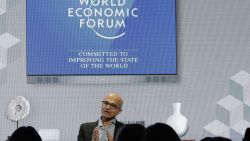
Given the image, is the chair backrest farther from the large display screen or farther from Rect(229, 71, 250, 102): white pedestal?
Rect(229, 71, 250, 102): white pedestal

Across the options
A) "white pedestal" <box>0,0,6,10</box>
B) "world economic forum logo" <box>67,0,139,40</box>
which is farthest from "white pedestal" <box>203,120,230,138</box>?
"white pedestal" <box>0,0,6,10</box>

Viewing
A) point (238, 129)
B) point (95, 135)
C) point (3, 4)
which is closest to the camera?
point (95, 135)

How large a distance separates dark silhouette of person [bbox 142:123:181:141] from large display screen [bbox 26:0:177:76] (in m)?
4.08

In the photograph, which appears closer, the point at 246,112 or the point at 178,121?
the point at 178,121

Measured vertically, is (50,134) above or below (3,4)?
below

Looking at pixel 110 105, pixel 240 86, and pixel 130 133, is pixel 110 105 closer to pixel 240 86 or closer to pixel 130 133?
pixel 240 86

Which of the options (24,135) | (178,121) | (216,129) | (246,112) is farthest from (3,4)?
(24,135)

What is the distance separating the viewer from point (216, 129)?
626 centimetres

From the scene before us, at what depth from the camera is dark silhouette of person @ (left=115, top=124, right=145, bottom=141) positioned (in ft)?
7.21

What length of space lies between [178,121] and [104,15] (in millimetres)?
1381

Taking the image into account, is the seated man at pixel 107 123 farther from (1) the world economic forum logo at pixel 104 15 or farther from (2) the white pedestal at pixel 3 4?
(2) the white pedestal at pixel 3 4

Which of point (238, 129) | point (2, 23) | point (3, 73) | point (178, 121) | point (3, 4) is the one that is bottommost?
point (238, 129)

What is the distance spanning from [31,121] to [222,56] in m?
2.14

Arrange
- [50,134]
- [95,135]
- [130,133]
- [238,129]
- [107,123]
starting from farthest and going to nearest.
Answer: [238,129] → [50,134] → [107,123] → [95,135] → [130,133]
